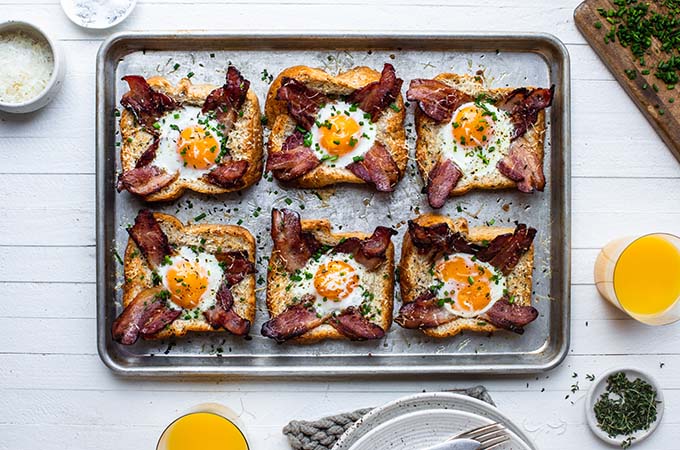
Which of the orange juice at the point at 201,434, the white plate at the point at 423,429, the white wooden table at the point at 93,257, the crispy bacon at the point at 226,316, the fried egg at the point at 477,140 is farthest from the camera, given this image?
the white wooden table at the point at 93,257

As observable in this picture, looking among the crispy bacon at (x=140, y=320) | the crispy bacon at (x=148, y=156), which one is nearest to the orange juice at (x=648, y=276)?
the crispy bacon at (x=140, y=320)

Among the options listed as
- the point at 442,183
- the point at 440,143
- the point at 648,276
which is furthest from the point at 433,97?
A: the point at 648,276

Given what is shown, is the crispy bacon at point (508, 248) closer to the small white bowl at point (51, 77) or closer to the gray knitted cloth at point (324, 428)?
the gray knitted cloth at point (324, 428)

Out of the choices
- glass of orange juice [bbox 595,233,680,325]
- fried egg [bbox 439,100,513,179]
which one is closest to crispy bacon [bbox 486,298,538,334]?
glass of orange juice [bbox 595,233,680,325]

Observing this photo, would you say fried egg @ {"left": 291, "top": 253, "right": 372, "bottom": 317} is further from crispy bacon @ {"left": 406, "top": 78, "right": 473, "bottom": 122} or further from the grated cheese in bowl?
the grated cheese in bowl

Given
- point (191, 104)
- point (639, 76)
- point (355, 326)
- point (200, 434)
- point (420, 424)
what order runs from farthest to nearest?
point (639, 76)
point (191, 104)
point (355, 326)
point (200, 434)
point (420, 424)

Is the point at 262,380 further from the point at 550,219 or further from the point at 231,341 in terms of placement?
the point at 550,219

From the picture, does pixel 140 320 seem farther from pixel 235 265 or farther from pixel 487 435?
pixel 487 435
